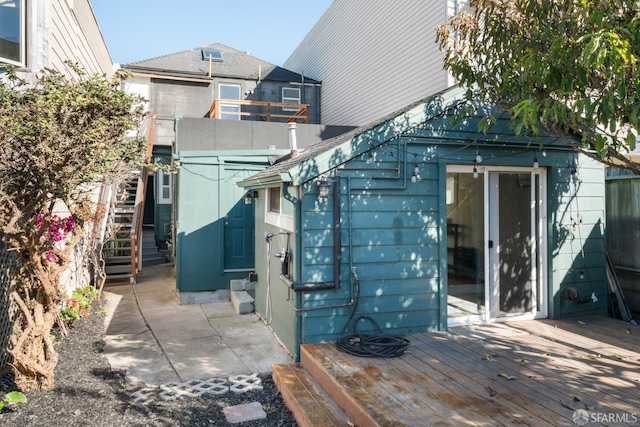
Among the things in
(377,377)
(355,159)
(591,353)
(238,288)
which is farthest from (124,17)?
(591,353)

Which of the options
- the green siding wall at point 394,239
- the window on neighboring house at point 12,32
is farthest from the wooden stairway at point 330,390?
the window on neighboring house at point 12,32

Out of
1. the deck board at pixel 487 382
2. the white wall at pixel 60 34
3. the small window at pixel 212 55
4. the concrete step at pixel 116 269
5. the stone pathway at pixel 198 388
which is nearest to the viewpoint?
the deck board at pixel 487 382

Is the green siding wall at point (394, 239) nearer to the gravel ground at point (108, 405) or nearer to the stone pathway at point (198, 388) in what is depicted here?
the stone pathway at point (198, 388)

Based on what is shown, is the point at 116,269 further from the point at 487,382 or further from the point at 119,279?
the point at 487,382

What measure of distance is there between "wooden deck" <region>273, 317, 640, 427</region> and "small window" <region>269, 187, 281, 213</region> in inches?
83.6

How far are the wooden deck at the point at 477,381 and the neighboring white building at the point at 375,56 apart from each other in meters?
5.14

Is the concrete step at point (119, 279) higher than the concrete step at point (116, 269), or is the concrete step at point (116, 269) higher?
the concrete step at point (116, 269)

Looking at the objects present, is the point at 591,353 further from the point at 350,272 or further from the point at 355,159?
the point at 355,159

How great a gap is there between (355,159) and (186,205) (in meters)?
4.61

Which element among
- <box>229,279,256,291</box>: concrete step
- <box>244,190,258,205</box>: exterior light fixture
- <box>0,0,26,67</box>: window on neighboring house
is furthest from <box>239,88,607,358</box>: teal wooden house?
<box>0,0,26,67</box>: window on neighboring house

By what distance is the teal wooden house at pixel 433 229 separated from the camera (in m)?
4.65

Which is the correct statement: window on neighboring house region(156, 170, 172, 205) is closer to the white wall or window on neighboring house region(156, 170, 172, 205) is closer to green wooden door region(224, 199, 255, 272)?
the white wall

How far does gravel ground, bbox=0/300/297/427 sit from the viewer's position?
3.41 metres

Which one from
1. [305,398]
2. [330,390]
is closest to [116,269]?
[305,398]
